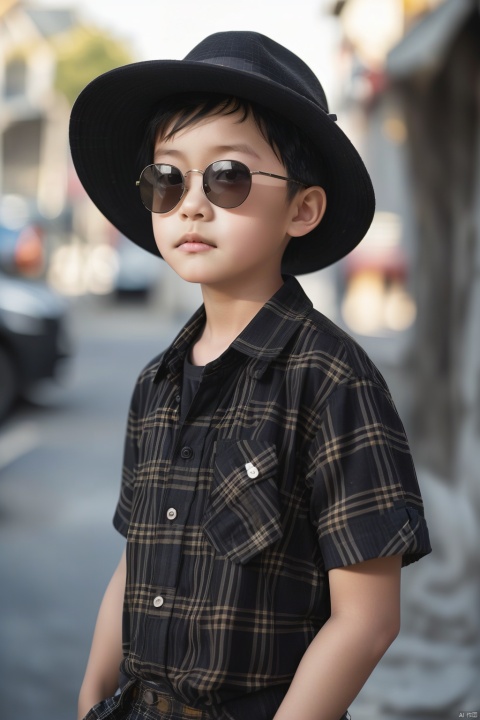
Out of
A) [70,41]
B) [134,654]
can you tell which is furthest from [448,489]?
[70,41]

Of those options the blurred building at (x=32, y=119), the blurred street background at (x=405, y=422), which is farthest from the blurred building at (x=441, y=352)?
the blurred building at (x=32, y=119)

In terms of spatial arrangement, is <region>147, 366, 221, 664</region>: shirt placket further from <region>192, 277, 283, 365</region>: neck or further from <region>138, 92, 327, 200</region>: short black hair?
<region>138, 92, 327, 200</region>: short black hair

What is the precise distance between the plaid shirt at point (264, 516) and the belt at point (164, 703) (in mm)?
18

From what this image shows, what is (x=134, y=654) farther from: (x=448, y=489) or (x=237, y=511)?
(x=448, y=489)

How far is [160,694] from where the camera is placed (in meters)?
1.68

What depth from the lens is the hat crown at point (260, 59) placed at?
5.67ft

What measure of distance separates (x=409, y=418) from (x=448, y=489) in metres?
→ 1.16

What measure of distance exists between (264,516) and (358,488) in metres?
0.14

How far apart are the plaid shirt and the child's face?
0.42 feet

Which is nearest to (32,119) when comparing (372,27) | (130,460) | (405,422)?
(372,27)

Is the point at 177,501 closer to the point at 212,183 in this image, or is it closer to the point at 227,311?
the point at 227,311

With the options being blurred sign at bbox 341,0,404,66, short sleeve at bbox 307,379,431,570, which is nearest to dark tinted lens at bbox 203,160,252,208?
short sleeve at bbox 307,379,431,570

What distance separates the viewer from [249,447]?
5.34ft

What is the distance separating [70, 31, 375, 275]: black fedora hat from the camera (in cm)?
169
